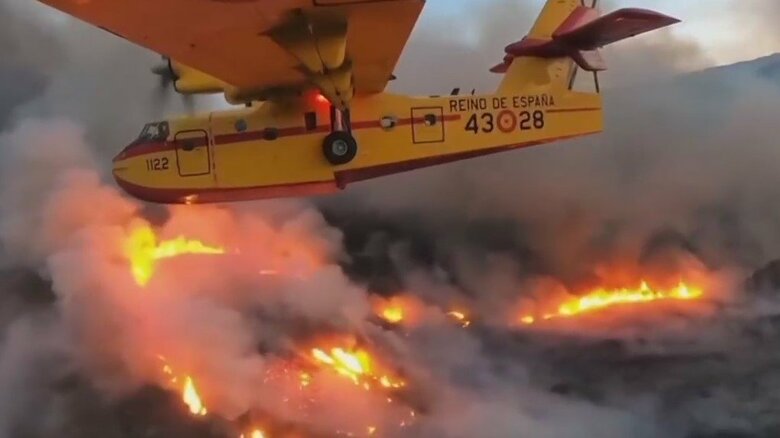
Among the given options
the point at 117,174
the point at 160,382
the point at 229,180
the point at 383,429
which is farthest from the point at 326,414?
the point at 117,174

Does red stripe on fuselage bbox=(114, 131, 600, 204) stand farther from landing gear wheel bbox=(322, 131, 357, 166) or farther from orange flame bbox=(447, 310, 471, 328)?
orange flame bbox=(447, 310, 471, 328)

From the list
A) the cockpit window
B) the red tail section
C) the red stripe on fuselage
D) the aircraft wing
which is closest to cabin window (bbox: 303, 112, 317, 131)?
the red stripe on fuselage

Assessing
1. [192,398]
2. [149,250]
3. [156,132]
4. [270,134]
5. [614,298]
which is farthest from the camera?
[614,298]

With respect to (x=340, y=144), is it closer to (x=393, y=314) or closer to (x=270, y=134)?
(x=270, y=134)

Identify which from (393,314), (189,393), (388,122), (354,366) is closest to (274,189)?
(388,122)

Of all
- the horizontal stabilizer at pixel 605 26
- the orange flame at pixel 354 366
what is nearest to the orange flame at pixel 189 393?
the orange flame at pixel 354 366

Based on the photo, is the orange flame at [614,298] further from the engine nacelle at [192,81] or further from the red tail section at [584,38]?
the engine nacelle at [192,81]
